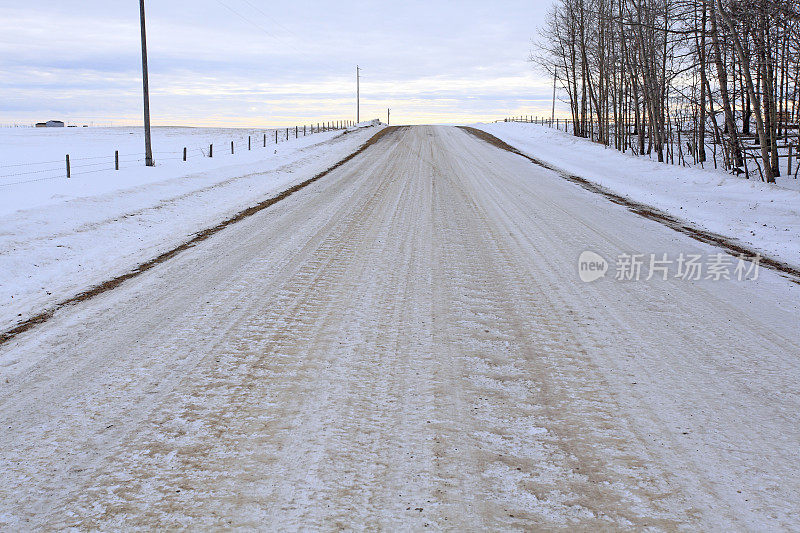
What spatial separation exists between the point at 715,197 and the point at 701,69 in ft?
28.0

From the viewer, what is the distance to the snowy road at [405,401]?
2.61 meters

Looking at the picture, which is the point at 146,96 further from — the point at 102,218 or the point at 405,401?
the point at 405,401

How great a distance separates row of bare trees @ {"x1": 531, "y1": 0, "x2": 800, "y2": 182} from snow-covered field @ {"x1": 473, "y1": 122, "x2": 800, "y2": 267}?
2360 millimetres

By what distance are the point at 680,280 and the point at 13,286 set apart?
7.49 meters

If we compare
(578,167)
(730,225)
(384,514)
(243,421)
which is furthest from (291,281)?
(578,167)

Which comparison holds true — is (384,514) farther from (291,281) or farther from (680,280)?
(680,280)

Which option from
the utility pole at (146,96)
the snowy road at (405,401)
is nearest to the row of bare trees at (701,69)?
the snowy road at (405,401)

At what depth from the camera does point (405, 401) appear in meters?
3.54

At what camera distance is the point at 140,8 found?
20.8 meters

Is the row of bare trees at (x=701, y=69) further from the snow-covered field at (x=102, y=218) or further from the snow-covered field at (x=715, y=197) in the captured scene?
the snow-covered field at (x=102, y=218)

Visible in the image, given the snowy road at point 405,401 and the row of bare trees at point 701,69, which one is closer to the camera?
the snowy road at point 405,401

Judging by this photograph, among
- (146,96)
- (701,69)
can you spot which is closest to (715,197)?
(701,69)

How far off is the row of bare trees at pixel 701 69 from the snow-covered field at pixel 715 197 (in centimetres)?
236

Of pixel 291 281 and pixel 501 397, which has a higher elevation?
pixel 291 281
